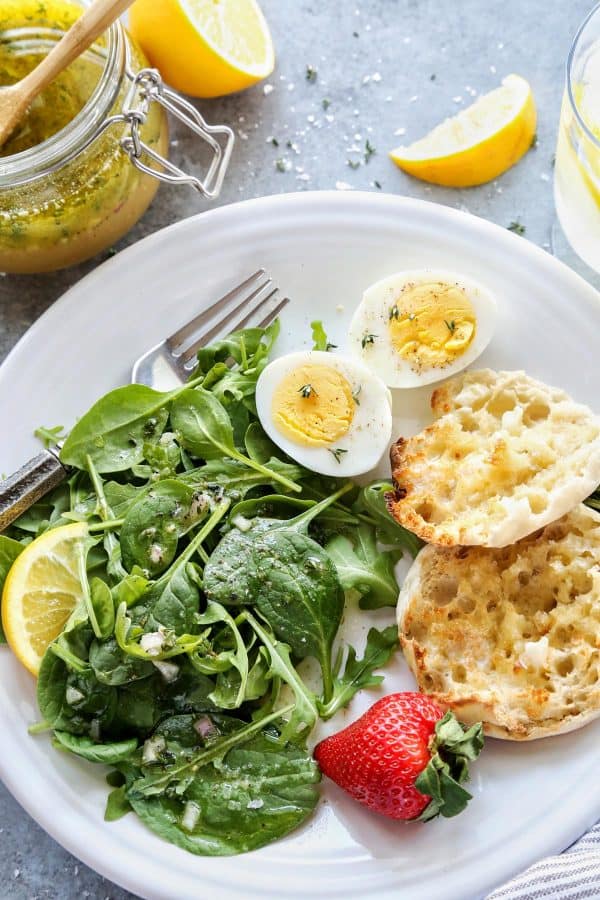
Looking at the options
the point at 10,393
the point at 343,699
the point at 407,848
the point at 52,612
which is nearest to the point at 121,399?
the point at 10,393

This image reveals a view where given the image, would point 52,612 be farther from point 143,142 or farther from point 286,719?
point 143,142

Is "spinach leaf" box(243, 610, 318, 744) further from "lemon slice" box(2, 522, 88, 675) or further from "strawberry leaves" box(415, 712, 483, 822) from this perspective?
"lemon slice" box(2, 522, 88, 675)

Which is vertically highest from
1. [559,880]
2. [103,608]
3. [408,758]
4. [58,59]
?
[58,59]

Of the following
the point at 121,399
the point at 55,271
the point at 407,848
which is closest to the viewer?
the point at 407,848

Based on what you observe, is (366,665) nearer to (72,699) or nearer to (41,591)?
(72,699)

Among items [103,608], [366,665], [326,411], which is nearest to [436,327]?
[326,411]

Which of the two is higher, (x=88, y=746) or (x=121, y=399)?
(x=121, y=399)

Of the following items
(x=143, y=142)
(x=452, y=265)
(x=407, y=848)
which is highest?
(x=143, y=142)
